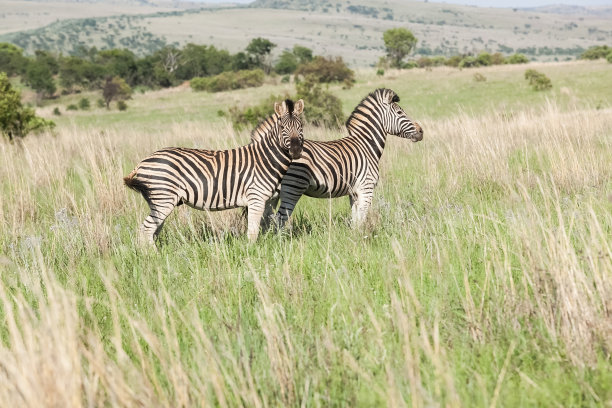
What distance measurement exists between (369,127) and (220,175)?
2.04m

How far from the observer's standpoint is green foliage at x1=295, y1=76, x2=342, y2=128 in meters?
17.7

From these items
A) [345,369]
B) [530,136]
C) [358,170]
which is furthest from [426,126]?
[345,369]

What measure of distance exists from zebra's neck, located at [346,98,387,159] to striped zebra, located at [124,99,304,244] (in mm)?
1289

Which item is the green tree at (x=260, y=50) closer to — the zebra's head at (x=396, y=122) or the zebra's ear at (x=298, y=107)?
the zebra's head at (x=396, y=122)

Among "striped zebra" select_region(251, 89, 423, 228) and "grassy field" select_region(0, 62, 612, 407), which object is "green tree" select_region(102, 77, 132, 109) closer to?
"grassy field" select_region(0, 62, 612, 407)

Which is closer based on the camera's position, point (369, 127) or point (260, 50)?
point (369, 127)

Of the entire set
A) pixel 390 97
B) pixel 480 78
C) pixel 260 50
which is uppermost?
pixel 390 97

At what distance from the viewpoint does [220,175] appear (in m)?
5.44

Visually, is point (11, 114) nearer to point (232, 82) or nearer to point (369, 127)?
point (369, 127)

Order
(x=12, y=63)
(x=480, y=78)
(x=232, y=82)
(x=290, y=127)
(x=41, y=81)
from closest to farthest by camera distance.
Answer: (x=290, y=127) → (x=480, y=78) → (x=232, y=82) → (x=41, y=81) → (x=12, y=63)

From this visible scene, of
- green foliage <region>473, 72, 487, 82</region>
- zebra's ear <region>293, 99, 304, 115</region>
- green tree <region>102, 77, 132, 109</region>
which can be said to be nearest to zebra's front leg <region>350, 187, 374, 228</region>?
zebra's ear <region>293, 99, 304, 115</region>

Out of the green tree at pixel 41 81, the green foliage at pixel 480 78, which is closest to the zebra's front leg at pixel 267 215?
the green foliage at pixel 480 78

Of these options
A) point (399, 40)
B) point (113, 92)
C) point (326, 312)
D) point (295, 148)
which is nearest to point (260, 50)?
point (399, 40)

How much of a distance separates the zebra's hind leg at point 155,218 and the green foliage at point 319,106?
11961mm
